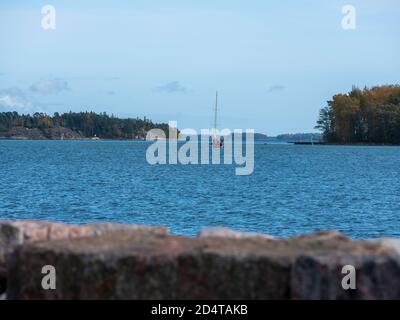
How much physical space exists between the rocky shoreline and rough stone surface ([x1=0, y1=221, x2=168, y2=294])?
0.71m

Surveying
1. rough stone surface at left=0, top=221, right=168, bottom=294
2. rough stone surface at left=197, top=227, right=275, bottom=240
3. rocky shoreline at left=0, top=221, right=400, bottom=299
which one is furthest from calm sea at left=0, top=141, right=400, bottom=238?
rocky shoreline at left=0, top=221, right=400, bottom=299

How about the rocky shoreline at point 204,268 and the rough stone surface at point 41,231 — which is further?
the rough stone surface at point 41,231

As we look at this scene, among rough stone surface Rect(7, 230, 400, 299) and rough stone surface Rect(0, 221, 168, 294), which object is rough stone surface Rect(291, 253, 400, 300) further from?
rough stone surface Rect(0, 221, 168, 294)

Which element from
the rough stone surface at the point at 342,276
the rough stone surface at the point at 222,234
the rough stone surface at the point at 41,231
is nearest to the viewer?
the rough stone surface at the point at 342,276

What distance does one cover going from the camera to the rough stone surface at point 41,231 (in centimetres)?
836

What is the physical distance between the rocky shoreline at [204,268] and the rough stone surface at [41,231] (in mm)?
715

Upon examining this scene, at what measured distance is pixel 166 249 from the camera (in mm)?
7223

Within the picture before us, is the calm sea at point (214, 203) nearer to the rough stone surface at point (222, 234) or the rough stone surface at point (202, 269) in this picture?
the rough stone surface at point (222, 234)

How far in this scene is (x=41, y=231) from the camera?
844cm

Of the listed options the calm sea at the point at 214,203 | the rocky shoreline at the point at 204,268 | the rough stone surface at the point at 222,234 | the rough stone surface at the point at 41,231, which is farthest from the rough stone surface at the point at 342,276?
the calm sea at the point at 214,203

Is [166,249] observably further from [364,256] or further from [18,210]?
[18,210]
